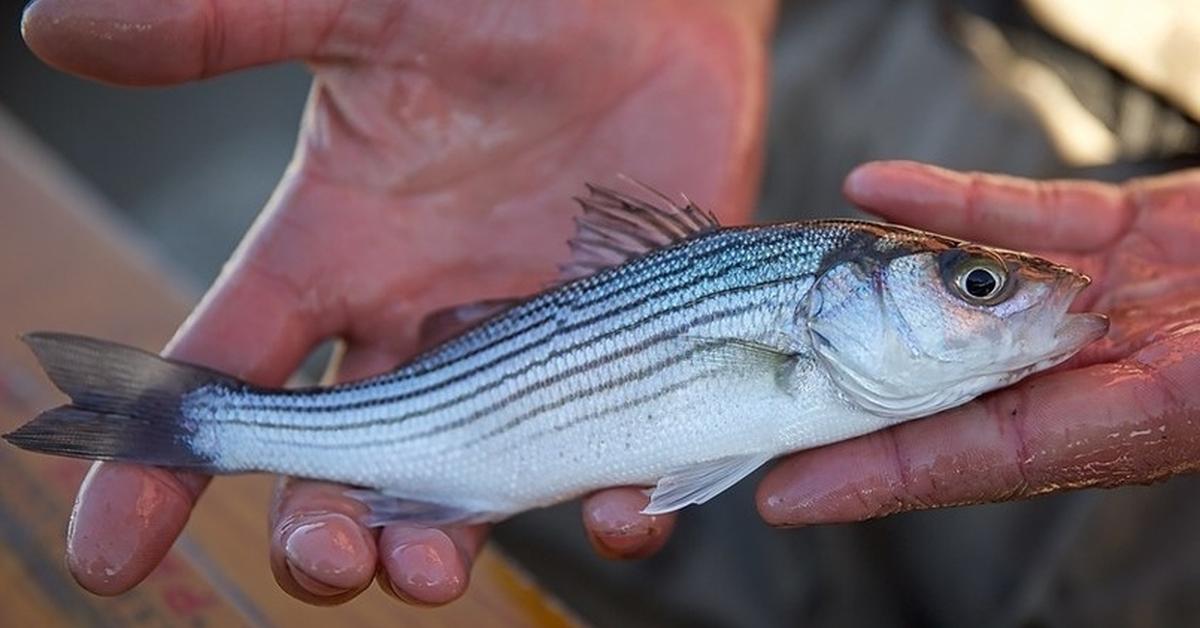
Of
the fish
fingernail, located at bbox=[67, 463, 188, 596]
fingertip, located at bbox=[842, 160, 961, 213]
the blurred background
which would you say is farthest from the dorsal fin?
the blurred background

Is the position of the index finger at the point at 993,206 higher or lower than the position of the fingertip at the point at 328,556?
higher

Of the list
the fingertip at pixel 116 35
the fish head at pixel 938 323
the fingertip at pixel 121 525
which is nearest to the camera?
the fish head at pixel 938 323

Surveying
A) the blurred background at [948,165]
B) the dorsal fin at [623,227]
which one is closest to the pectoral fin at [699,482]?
the dorsal fin at [623,227]

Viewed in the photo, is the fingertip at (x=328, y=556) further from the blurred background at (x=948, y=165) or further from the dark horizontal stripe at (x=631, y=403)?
the blurred background at (x=948, y=165)

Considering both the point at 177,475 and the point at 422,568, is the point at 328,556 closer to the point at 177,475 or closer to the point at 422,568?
the point at 422,568

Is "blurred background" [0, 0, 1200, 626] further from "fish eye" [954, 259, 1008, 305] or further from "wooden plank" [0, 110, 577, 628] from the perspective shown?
"fish eye" [954, 259, 1008, 305]

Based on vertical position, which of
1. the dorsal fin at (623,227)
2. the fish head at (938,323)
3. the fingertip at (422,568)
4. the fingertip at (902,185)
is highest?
the fingertip at (902,185)

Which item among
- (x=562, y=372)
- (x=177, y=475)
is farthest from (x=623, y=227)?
(x=177, y=475)
